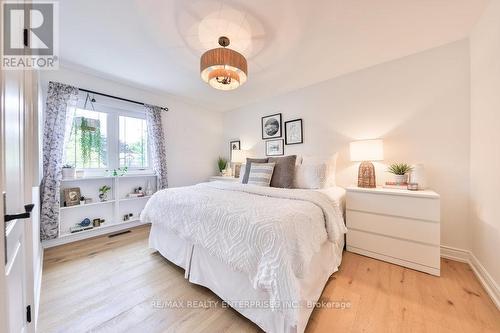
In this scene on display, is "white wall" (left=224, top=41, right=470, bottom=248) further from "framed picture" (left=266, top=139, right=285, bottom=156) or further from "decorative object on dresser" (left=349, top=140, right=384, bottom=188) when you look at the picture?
"framed picture" (left=266, top=139, right=285, bottom=156)

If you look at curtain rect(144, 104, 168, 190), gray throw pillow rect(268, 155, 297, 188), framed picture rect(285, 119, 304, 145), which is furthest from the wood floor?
framed picture rect(285, 119, 304, 145)

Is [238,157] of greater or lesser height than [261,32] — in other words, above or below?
below

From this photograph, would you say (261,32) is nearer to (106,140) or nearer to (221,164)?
(106,140)

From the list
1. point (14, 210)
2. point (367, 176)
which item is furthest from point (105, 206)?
point (367, 176)

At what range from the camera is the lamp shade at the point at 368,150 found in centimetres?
220

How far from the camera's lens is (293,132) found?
3227 mm

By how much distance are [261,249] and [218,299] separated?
2.41 feet

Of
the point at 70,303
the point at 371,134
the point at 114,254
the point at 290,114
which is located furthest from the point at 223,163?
the point at 70,303

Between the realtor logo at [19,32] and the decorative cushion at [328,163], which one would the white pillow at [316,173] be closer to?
the decorative cushion at [328,163]

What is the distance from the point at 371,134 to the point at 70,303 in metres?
3.47

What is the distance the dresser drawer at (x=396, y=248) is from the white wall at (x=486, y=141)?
0.35 metres

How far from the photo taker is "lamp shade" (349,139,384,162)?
86.7 inches

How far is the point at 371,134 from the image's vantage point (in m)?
2.47

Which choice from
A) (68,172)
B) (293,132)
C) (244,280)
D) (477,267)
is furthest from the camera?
(293,132)
